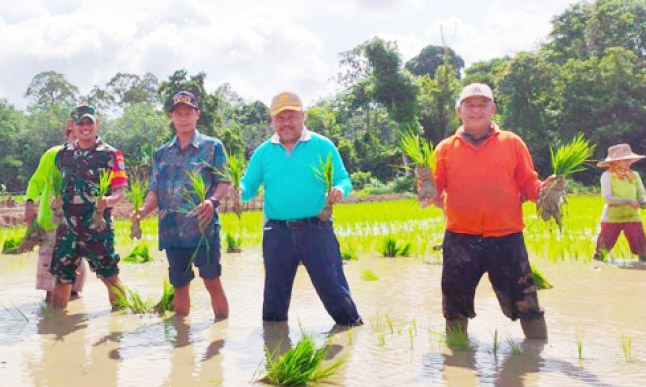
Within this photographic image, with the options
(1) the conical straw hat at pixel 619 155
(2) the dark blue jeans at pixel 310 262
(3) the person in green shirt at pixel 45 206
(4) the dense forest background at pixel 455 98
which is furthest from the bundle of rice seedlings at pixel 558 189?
(4) the dense forest background at pixel 455 98

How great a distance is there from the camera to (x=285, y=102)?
4.44m

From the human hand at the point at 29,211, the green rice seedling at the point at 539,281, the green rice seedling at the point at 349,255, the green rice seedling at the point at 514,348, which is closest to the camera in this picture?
the green rice seedling at the point at 514,348

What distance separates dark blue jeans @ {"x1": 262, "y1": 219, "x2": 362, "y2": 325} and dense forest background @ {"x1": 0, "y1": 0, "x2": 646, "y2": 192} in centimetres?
2135

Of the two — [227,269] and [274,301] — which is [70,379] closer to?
[274,301]

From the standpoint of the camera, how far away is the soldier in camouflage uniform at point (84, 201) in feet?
17.1

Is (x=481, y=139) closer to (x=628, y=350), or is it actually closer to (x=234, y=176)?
(x=628, y=350)

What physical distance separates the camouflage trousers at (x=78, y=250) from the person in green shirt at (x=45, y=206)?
0.75 feet

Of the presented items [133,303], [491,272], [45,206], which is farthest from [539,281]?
[45,206]

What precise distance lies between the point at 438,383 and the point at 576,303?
2405 millimetres

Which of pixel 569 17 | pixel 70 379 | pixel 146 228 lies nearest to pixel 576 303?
pixel 70 379

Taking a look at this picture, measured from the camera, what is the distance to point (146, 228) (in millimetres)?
14211

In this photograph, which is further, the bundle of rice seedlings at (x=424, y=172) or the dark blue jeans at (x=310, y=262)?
the dark blue jeans at (x=310, y=262)

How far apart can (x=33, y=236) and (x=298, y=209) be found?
240cm

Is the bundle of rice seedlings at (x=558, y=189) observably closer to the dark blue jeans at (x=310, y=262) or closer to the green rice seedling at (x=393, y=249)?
the dark blue jeans at (x=310, y=262)
